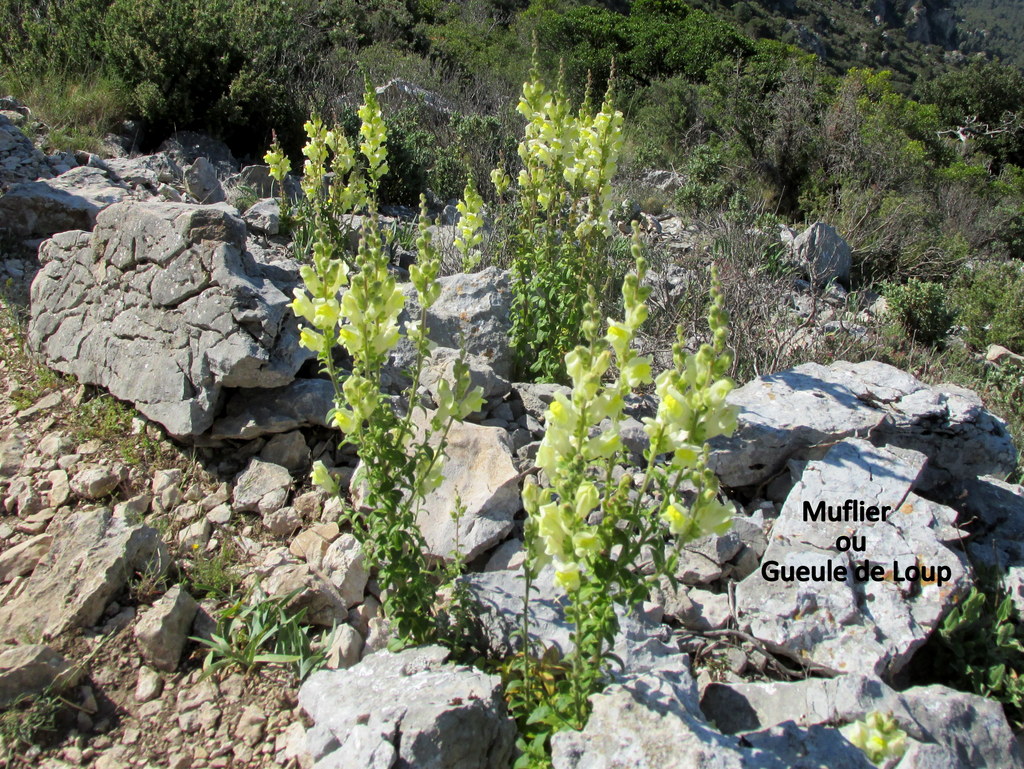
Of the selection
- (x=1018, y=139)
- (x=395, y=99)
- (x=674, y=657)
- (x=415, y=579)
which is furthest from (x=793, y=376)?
(x=1018, y=139)

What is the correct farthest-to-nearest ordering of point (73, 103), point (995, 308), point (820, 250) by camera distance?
point (995, 308)
point (73, 103)
point (820, 250)

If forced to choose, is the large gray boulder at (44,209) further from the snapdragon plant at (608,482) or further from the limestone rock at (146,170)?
the snapdragon plant at (608,482)

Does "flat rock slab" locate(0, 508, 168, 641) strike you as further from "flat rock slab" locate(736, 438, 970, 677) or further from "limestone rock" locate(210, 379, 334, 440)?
"flat rock slab" locate(736, 438, 970, 677)

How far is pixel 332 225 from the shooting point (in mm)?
5039

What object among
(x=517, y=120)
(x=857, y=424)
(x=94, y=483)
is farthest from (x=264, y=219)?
(x=517, y=120)

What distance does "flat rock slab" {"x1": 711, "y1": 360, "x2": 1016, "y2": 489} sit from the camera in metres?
3.53

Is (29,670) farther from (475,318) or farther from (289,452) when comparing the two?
(475,318)

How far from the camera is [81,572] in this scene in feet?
9.18

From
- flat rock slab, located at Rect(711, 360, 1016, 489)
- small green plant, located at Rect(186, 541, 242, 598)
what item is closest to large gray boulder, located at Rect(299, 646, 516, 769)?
small green plant, located at Rect(186, 541, 242, 598)

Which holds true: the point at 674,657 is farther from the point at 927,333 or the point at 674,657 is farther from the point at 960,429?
the point at 927,333

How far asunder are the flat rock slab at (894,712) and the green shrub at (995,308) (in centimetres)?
547

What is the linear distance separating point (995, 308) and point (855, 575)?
5526 mm

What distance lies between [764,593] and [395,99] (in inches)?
352

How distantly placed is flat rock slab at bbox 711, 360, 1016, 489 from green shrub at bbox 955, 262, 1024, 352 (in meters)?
3.72
